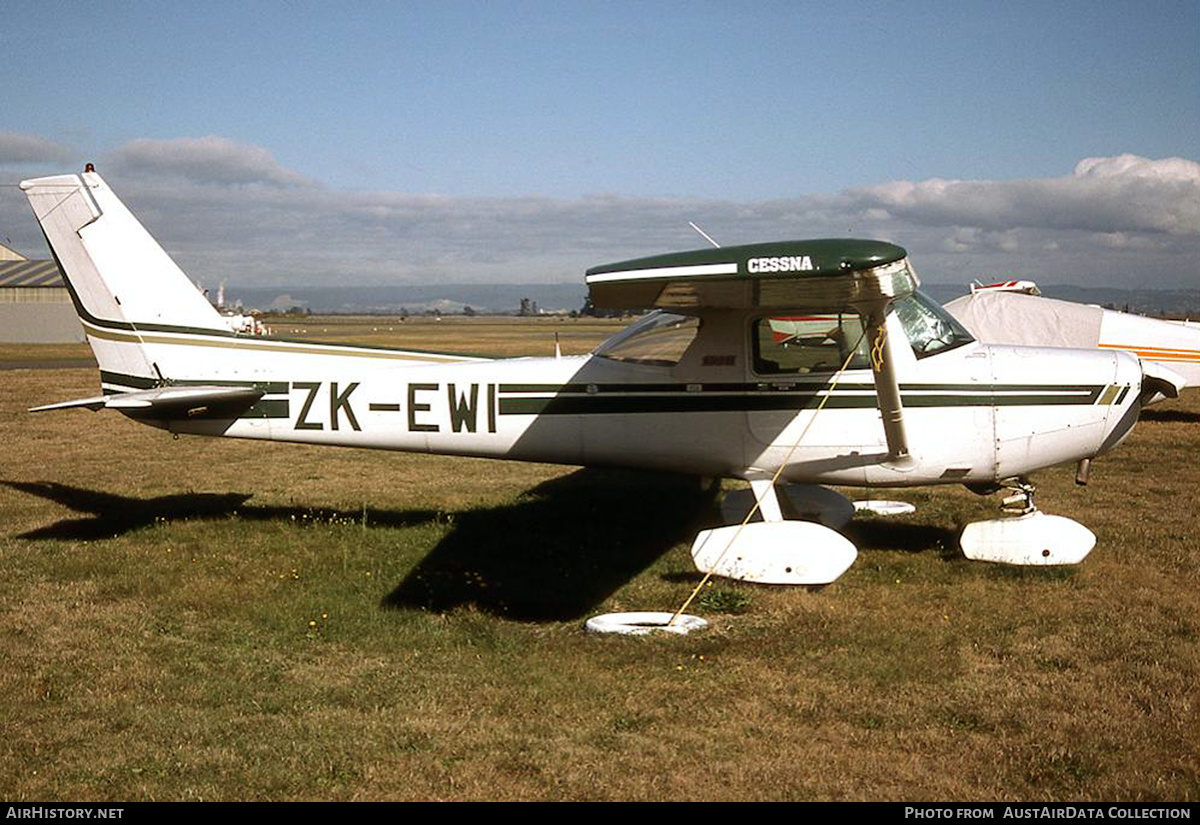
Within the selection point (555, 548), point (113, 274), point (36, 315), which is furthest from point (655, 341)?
point (36, 315)

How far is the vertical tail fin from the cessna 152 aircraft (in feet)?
0.06

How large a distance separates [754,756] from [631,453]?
10.4 ft

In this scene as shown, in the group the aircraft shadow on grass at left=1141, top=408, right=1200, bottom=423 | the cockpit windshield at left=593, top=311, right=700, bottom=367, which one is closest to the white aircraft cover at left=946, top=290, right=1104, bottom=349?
the aircraft shadow on grass at left=1141, top=408, right=1200, bottom=423

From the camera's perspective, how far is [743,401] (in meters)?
6.79

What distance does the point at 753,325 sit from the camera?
671cm

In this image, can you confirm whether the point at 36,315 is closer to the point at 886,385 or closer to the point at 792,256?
the point at 886,385

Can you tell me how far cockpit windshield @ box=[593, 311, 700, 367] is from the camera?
270 inches

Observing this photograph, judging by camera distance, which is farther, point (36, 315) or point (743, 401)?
point (36, 315)

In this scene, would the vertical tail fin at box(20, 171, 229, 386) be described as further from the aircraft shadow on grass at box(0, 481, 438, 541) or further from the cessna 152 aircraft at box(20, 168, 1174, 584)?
the aircraft shadow on grass at box(0, 481, 438, 541)

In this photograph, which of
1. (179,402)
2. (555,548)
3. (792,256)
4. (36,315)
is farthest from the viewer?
(36,315)

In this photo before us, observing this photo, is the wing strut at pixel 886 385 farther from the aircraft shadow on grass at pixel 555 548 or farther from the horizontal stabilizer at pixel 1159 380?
the aircraft shadow on grass at pixel 555 548

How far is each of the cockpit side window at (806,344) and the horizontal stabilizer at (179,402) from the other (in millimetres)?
4113

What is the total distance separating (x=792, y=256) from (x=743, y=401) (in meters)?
2.28

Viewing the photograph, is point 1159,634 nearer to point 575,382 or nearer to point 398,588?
point 575,382
